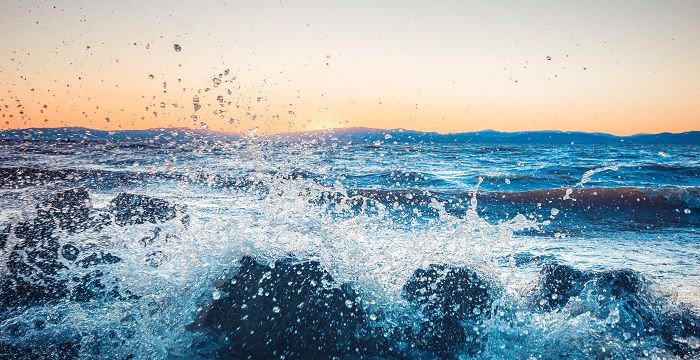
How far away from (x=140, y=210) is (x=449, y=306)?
11.4 ft

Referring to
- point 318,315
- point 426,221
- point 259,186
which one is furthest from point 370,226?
point 259,186

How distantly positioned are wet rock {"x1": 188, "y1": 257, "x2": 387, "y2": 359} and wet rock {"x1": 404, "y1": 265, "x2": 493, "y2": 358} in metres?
0.31

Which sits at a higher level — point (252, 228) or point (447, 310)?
point (252, 228)

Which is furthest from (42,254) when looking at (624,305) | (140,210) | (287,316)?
(624,305)

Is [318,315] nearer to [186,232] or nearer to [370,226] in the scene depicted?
[186,232]

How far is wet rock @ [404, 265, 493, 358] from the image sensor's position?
2.37 metres

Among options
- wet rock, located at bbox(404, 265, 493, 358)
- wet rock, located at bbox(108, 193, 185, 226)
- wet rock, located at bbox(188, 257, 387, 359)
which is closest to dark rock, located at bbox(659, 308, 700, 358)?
wet rock, located at bbox(404, 265, 493, 358)

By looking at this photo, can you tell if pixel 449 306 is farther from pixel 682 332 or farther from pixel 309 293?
pixel 682 332

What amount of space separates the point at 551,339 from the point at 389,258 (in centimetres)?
119

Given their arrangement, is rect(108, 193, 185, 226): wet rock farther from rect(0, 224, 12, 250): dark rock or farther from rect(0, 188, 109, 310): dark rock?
rect(0, 224, 12, 250): dark rock

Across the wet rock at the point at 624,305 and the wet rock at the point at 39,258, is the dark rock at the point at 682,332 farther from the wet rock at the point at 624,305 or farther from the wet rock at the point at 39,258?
the wet rock at the point at 39,258

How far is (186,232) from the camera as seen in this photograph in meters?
3.53

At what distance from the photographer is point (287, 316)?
→ 2404 millimetres

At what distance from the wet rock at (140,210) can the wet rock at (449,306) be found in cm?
269
